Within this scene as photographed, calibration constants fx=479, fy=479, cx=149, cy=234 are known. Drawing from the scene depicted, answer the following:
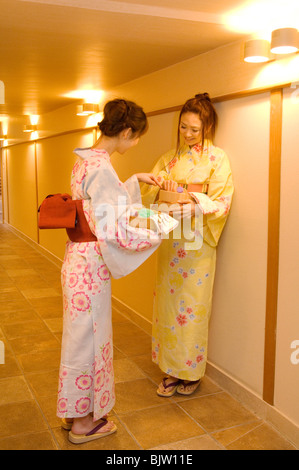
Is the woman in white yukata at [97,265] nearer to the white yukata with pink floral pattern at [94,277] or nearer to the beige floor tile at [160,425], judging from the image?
the white yukata with pink floral pattern at [94,277]

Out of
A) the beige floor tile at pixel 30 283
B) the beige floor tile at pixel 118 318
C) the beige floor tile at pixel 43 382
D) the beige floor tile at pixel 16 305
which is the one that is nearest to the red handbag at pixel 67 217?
the beige floor tile at pixel 43 382

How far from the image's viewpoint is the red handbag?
2191 mm

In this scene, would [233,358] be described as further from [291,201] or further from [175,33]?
[175,33]

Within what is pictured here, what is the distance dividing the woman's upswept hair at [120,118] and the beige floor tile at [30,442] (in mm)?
1515

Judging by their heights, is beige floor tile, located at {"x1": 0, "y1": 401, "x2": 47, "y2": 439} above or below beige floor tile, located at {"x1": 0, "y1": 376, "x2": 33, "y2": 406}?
below

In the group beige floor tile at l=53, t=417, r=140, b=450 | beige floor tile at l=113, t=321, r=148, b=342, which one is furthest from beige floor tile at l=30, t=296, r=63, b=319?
beige floor tile at l=53, t=417, r=140, b=450

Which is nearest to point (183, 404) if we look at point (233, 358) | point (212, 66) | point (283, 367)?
point (233, 358)

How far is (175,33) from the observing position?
259 centimetres

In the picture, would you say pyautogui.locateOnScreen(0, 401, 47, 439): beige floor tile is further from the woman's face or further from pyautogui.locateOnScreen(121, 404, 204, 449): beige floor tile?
the woman's face

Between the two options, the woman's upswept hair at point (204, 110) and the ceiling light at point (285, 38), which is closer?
the ceiling light at point (285, 38)

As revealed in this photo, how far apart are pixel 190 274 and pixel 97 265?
0.68m

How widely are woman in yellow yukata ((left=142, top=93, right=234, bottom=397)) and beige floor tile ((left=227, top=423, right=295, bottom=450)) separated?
1.63 ft

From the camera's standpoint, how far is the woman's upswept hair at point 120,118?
7.44ft
